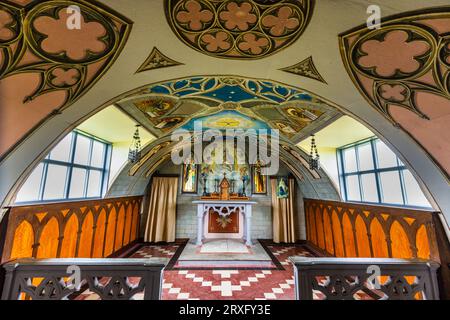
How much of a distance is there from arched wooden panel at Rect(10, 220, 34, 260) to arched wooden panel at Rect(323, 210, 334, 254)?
6.48m

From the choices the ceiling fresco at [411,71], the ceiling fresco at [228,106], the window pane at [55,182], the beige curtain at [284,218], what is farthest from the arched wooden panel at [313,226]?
the window pane at [55,182]

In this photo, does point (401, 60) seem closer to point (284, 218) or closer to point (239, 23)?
point (239, 23)

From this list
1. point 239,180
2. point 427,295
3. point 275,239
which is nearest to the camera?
point 427,295

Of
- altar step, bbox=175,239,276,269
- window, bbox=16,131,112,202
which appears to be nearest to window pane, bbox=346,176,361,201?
altar step, bbox=175,239,276,269

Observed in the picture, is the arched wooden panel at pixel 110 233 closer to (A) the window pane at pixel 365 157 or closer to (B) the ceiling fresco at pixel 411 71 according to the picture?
(B) the ceiling fresco at pixel 411 71

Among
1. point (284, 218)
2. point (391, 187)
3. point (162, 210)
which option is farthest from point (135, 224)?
point (391, 187)

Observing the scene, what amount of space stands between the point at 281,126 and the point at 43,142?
160 inches

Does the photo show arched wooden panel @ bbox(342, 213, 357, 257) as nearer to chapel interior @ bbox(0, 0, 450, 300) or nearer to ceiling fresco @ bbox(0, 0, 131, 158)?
chapel interior @ bbox(0, 0, 450, 300)

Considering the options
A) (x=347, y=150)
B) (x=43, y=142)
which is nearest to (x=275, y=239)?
(x=347, y=150)

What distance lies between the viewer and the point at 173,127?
4523 millimetres

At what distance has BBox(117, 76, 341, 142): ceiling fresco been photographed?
9.33ft

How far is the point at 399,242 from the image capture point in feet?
10.6

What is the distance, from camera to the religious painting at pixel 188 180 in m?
7.88

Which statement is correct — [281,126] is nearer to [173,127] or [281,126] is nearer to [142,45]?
[173,127]
